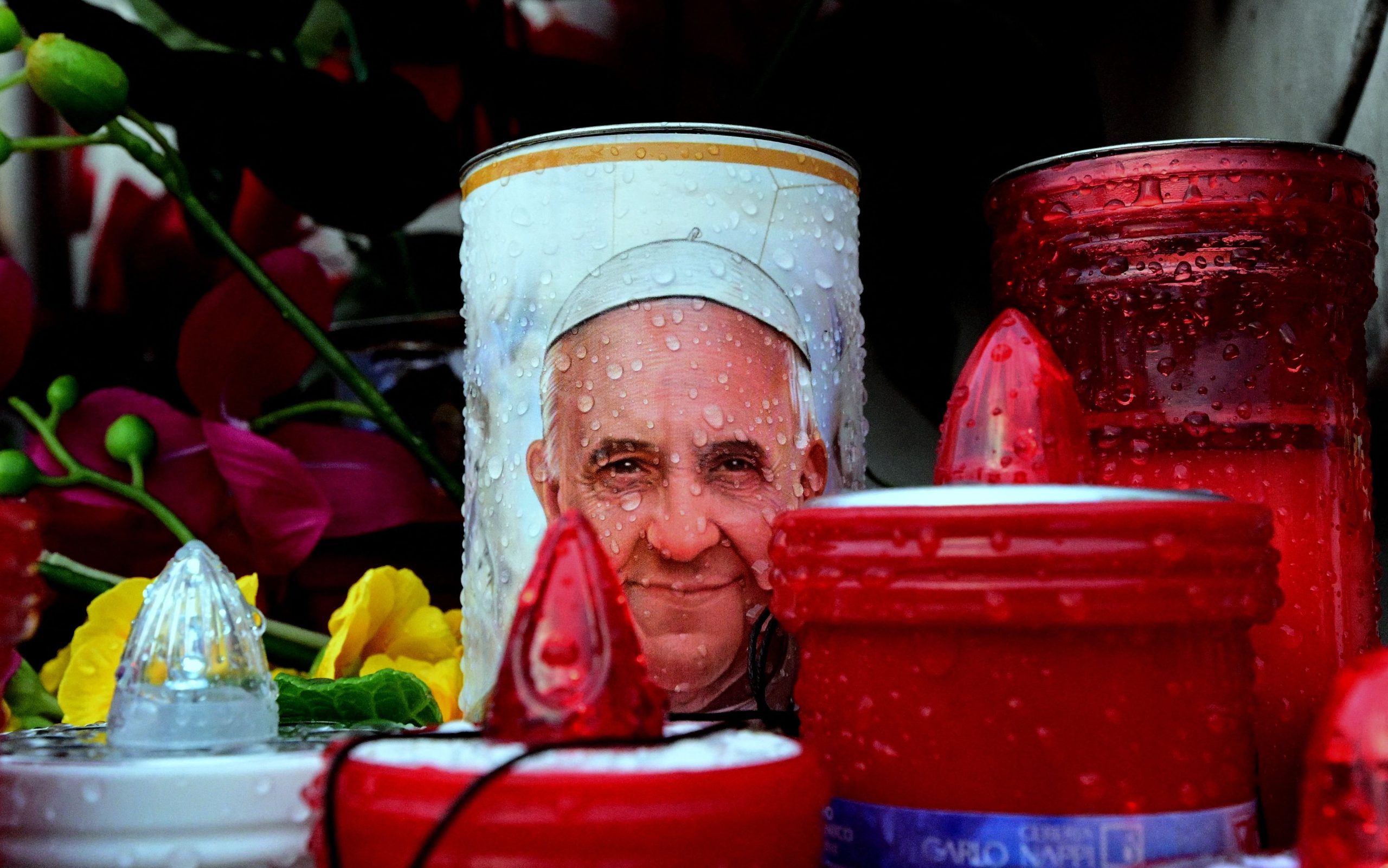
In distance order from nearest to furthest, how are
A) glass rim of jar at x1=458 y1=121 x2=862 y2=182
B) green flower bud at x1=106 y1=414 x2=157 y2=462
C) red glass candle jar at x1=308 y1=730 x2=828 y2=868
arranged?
red glass candle jar at x1=308 y1=730 x2=828 y2=868 → glass rim of jar at x1=458 y1=121 x2=862 y2=182 → green flower bud at x1=106 y1=414 x2=157 y2=462

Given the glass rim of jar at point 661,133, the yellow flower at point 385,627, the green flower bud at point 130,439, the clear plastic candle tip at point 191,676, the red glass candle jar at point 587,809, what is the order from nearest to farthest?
the red glass candle jar at point 587,809
the clear plastic candle tip at point 191,676
the glass rim of jar at point 661,133
the yellow flower at point 385,627
the green flower bud at point 130,439

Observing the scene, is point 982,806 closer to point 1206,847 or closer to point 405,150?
point 1206,847

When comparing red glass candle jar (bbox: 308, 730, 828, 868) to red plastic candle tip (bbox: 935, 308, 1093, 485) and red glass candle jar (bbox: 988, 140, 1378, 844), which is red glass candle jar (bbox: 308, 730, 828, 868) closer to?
red plastic candle tip (bbox: 935, 308, 1093, 485)

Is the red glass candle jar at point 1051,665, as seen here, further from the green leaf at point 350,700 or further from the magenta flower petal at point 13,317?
the magenta flower petal at point 13,317

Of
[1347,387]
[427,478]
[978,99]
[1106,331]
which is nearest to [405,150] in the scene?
[427,478]

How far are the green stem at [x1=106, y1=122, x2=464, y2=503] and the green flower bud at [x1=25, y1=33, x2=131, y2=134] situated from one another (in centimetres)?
6

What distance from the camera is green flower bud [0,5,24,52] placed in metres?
0.72

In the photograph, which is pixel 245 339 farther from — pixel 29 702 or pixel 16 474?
pixel 29 702

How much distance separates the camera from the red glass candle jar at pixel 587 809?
39 cm

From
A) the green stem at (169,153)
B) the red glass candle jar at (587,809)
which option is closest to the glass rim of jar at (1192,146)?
the red glass candle jar at (587,809)

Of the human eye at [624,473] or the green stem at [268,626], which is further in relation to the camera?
the green stem at [268,626]

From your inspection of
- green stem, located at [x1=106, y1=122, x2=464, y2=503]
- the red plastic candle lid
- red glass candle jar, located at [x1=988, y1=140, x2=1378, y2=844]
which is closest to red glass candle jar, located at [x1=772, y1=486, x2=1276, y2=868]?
the red plastic candle lid

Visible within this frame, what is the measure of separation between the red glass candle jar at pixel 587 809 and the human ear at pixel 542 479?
9.7 inches

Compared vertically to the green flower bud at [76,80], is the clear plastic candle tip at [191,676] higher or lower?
lower
